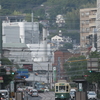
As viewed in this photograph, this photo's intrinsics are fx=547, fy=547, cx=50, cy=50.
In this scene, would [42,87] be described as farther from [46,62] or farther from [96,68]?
[96,68]

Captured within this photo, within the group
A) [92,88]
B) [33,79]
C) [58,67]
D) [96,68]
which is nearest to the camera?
[96,68]

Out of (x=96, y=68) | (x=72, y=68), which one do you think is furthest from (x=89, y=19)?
(x=96, y=68)

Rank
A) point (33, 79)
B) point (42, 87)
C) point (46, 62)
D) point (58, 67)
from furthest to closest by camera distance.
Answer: point (46, 62), point (33, 79), point (58, 67), point (42, 87)

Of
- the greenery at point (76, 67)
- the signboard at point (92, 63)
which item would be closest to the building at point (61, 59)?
the greenery at point (76, 67)

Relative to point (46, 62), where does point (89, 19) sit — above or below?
above

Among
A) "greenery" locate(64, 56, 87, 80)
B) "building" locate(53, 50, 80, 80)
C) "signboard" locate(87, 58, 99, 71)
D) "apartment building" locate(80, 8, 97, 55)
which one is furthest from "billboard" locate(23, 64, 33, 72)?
"signboard" locate(87, 58, 99, 71)

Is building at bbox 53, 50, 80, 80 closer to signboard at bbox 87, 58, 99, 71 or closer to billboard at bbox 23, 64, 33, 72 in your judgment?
billboard at bbox 23, 64, 33, 72

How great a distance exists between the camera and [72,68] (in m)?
113

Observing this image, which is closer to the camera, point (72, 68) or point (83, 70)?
point (83, 70)

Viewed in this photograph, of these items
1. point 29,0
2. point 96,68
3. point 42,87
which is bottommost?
point 42,87

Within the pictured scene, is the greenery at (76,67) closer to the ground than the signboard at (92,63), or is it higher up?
closer to the ground

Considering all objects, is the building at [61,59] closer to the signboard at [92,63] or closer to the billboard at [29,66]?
the billboard at [29,66]

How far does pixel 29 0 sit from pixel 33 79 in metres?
24.3

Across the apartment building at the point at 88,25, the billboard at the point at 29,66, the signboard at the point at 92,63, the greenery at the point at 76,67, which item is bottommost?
the billboard at the point at 29,66
